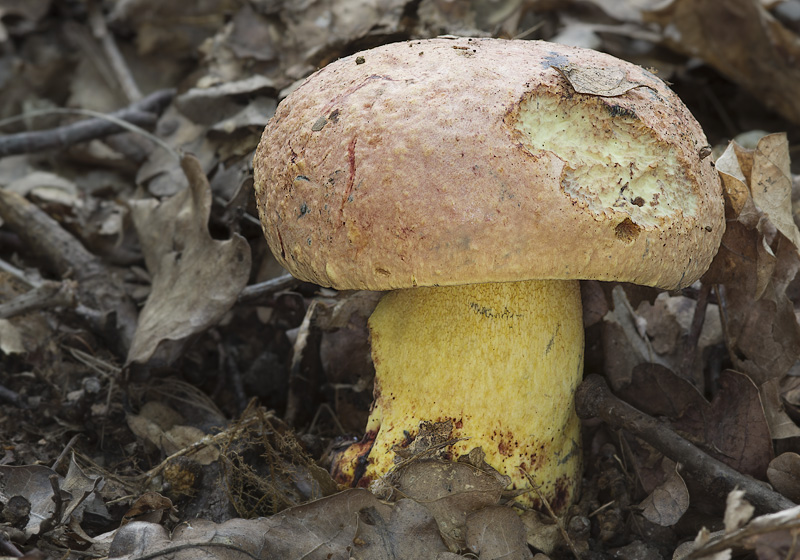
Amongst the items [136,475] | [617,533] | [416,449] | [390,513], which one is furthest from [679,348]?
[136,475]

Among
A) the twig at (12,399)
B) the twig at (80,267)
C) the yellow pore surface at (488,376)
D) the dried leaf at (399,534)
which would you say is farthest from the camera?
the twig at (80,267)

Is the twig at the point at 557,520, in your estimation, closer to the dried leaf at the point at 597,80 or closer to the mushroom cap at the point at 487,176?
the mushroom cap at the point at 487,176

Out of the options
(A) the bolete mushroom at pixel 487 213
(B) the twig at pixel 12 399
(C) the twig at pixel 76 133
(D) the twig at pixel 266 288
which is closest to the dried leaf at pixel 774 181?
(A) the bolete mushroom at pixel 487 213

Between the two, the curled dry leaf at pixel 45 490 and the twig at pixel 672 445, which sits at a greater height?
the curled dry leaf at pixel 45 490

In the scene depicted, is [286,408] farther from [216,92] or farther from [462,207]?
[216,92]

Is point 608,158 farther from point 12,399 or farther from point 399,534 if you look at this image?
point 12,399

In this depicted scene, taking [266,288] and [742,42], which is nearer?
[266,288]

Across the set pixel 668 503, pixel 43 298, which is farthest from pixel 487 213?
pixel 43 298
